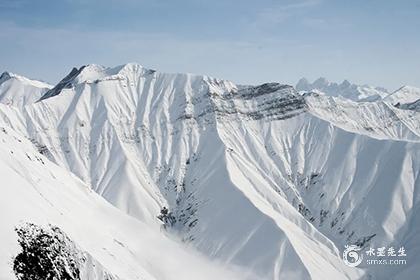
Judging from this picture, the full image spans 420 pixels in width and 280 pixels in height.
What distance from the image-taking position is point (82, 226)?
114438 millimetres

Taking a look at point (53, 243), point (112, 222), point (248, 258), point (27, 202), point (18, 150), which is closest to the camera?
point (53, 243)

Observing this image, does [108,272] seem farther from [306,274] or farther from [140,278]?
[306,274]

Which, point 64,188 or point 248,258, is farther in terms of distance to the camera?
point 248,258

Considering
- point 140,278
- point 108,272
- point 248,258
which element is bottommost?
point 248,258

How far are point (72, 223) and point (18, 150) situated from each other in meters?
31.1

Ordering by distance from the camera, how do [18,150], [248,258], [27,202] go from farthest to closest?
[248,258], [18,150], [27,202]

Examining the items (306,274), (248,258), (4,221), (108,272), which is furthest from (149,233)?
(4,221)

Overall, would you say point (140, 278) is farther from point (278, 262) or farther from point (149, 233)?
point (278, 262)

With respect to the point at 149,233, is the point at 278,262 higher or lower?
lower

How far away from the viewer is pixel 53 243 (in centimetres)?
8100

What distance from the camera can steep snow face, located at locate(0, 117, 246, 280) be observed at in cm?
8188

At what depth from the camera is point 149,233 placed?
588ft

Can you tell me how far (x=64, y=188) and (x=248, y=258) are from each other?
84494mm

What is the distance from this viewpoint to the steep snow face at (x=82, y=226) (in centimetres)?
8188
